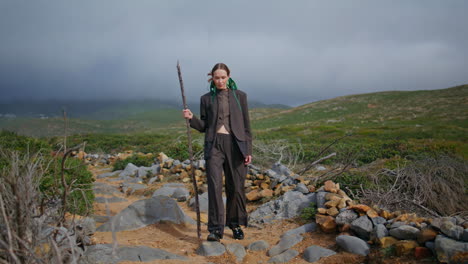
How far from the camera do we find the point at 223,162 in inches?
174

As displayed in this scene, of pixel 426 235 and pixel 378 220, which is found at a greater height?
pixel 426 235

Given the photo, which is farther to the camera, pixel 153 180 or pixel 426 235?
pixel 153 180

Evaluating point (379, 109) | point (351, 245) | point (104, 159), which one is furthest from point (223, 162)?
point (379, 109)

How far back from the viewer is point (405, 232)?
3.64 metres

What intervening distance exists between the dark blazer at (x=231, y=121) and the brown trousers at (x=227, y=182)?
9 centimetres

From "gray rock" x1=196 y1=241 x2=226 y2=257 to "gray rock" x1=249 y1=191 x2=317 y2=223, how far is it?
179 cm

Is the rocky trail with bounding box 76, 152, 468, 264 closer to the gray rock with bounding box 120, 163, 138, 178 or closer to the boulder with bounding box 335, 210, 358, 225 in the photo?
the boulder with bounding box 335, 210, 358, 225

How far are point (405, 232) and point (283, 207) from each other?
100 inches

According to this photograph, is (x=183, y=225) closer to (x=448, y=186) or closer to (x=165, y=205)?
(x=165, y=205)

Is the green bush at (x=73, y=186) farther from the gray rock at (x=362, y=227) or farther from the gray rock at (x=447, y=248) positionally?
the gray rock at (x=447, y=248)

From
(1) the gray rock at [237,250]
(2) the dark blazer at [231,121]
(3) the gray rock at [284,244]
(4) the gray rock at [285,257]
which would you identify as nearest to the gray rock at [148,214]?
(1) the gray rock at [237,250]

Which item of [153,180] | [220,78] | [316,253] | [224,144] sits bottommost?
[153,180]

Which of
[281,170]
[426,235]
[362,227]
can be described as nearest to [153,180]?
[281,170]

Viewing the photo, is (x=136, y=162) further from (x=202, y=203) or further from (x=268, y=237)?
(x=268, y=237)
